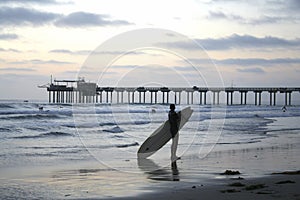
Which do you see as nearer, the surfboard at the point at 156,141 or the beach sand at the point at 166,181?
the beach sand at the point at 166,181

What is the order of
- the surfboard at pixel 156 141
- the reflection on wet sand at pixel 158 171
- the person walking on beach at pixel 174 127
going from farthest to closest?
the surfboard at pixel 156 141
the person walking on beach at pixel 174 127
the reflection on wet sand at pixel 158 171

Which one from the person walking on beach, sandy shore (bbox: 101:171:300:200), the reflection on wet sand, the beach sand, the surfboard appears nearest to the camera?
sandy shore (bbox: 101:171:300:200)

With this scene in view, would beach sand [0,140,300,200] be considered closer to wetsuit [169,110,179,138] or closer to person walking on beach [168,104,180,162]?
person walking on beach [168,104,180,162]

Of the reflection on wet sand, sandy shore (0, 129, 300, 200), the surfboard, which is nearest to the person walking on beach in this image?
sandy shore (0, 129, 300, 200)

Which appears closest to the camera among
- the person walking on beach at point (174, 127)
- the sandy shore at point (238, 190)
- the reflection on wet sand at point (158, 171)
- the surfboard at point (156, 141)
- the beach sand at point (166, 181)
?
the sandy shore at point (238, 190)

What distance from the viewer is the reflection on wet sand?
37.0 feet

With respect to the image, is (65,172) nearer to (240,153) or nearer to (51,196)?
(51,196)

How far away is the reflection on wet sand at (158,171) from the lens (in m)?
11.3

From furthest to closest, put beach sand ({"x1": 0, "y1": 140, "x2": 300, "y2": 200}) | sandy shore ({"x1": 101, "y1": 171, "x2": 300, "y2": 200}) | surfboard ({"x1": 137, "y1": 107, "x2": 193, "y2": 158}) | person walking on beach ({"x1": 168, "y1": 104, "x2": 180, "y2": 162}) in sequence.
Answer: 1. surfboard ({"x1": 137, "y1": 107, "x2": 193, "y2": 158})
2. person walking on beach ({"x1": 168, "y1": 104, "x2": 180, "y2": 162})
3. beach sand ({"x1": 0, "y1": 140, "x2": 300, "y2": 200})
4. sandy shore ({"x1": 101, "y1": 171, "x2": 300, "y2": 200})

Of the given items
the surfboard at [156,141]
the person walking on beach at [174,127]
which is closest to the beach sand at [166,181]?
the person walking on beach at [174,127]

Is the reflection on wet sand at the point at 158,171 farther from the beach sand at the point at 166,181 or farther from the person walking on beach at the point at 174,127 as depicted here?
the person walking on beach at the point at 174,127

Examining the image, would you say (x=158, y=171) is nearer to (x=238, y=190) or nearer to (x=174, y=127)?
(x=174, y=127)

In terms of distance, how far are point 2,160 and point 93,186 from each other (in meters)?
5.63

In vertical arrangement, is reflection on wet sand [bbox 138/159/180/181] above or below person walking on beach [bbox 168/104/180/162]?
below
